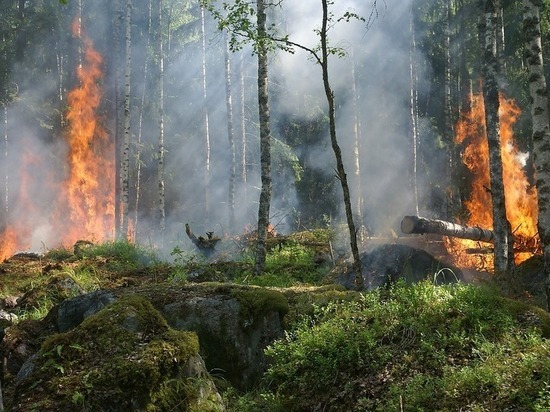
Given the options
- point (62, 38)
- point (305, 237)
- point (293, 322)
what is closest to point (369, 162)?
point (305, 237)

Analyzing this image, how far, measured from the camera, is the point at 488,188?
15977 millimetres

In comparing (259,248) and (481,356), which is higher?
(259,248)

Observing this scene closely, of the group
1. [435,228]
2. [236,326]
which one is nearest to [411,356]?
[236,326]

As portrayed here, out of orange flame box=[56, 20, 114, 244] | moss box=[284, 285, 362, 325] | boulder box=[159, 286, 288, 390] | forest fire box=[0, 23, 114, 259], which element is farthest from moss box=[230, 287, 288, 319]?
orange flame box=[56, 20, 114, 244]

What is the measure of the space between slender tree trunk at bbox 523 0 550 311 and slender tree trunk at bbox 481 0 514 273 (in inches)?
130

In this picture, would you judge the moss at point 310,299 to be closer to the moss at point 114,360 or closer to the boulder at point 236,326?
the boulder at point 236,326

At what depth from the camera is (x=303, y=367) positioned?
18.1 ft

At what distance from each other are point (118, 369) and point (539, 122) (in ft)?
24.4

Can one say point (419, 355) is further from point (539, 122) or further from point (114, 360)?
point (539, 122)

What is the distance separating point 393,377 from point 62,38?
31.3m

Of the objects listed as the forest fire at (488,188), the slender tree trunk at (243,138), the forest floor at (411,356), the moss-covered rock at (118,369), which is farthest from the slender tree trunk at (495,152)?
the slender tree trunk at (243,138)

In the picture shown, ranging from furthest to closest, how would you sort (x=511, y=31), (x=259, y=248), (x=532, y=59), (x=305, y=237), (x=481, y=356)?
(x=511, y=31)
(x=305, y=237)
(x=259, y=248)
(x=532, y=59)
(x=481, y=356)

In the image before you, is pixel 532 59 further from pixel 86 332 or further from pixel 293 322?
pixel 86 332

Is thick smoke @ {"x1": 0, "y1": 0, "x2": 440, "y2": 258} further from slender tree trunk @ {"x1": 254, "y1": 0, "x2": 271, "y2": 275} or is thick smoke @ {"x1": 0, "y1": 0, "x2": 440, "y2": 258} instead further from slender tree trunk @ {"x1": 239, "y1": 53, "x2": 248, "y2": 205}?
slender tree trunk @ {"x1": 254, "y1": 0, "x2": 271, "y2": 275}
